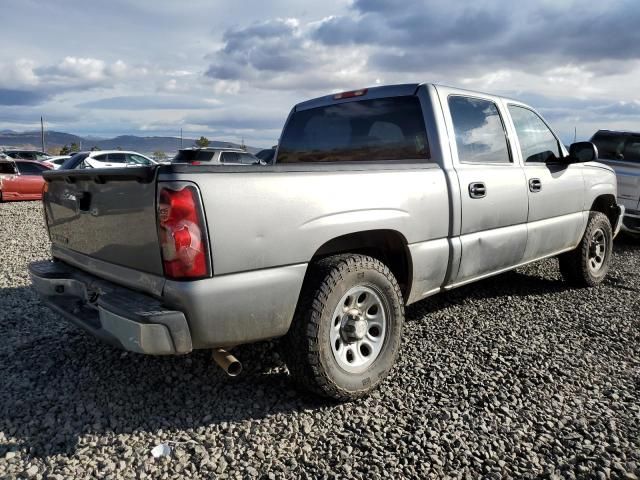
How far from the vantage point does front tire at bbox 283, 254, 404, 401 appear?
265 centimetres

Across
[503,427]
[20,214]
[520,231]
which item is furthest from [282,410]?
[20,214]

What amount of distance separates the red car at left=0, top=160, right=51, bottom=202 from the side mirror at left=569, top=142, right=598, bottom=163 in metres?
13.8

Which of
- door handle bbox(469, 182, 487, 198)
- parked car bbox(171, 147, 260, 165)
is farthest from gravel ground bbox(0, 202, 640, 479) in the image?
parked car bbox(171, 147, 260, 165)

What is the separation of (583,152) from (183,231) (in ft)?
12.9

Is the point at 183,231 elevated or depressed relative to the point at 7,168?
elevated

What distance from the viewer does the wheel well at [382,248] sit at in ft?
9.62

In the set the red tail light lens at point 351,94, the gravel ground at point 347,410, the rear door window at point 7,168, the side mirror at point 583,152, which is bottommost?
the gravel ground at point 347,410

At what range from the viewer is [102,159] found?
1745cm

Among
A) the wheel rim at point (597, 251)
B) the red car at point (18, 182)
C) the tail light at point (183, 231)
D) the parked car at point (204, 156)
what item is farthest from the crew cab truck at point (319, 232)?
the parked car at point (204, 156)

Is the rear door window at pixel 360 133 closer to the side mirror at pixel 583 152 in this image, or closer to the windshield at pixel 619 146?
the side mirror at pixel 583 152

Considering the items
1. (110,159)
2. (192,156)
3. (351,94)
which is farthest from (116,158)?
(351,94)

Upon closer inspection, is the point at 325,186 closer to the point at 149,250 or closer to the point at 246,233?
the point at 246,233

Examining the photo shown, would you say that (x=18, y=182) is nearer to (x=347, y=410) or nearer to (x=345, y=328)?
(x=345, y=328)

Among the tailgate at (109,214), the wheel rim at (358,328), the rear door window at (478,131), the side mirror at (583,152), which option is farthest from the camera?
the side mirror at (583,152)
